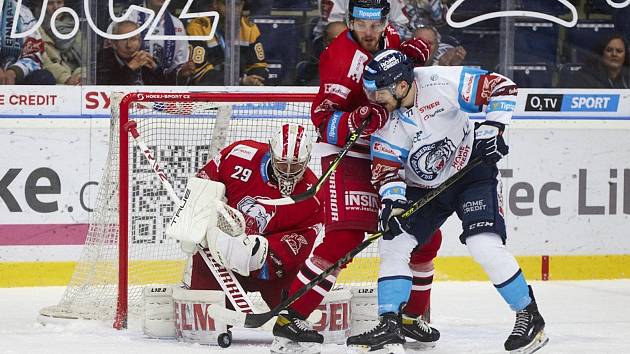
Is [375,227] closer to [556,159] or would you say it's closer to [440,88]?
[440,88]

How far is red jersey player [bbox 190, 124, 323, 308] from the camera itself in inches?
200

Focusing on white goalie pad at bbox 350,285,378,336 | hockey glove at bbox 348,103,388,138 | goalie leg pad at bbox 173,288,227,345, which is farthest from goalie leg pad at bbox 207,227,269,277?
hockey glove at bbox 348,103,388,138

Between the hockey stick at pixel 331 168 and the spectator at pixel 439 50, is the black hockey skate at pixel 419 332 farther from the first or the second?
the spectator at pixel 439 50

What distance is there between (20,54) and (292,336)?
2.48 m

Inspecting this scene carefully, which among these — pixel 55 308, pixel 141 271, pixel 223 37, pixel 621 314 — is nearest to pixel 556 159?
pixel 621 314

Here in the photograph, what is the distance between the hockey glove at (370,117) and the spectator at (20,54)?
2.42 metres

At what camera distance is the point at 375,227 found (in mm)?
4695

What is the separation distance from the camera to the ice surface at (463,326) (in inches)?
194

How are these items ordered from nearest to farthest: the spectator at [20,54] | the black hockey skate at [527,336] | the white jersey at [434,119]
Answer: the black hockey skate at [527,336] < the white jersey at [434,119] < the spectator at [20,54]

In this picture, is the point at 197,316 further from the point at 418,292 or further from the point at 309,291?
the point at 418,292

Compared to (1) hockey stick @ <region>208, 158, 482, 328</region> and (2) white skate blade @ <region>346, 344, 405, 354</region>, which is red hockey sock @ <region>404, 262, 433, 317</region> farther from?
(2) white skate blade @ <region>346, 344, 405, 354</region>

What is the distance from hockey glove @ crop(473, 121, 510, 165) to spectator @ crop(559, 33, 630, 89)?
8.82 feet

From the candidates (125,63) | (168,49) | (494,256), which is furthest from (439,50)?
(494,256)

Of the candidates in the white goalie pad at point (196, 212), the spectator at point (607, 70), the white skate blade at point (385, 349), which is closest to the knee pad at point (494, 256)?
the white skate blade at point (385, 349)
